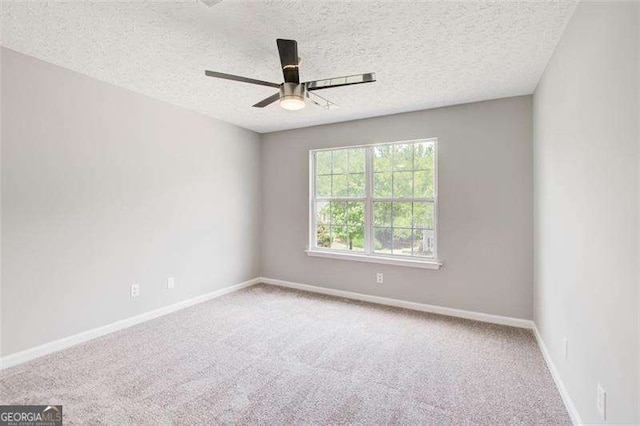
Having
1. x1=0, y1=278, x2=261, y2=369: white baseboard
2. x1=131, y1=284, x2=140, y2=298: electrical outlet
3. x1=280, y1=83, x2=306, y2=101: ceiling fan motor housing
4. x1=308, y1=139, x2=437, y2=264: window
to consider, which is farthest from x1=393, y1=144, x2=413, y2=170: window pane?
x1=131, y1=284, x2=140, y2=298: electrical outlet

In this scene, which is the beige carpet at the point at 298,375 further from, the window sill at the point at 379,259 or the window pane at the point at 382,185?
the window pane at the point at 382,185

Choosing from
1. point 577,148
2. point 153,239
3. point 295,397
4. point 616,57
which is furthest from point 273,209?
point 616,57

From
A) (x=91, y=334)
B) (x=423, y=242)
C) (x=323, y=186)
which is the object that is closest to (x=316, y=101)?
(x=323, y=186)

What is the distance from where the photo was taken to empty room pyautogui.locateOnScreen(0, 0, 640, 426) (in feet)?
Result: 5.98

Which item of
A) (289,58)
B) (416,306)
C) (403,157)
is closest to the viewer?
(289,58)

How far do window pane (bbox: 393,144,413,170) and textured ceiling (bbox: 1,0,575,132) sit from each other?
0.82 m

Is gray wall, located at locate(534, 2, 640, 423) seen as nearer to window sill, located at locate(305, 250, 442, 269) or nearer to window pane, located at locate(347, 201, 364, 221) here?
window sill, located at locate(305, 250, 442, 269)

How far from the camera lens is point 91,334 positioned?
9.77 feet

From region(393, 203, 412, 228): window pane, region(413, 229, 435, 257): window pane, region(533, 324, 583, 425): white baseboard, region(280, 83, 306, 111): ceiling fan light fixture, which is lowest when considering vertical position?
region(533, 324, 583, 425): white baseboard

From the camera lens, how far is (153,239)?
3.55 meters

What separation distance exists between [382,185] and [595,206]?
2717 millimetres

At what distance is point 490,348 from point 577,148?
1.89m

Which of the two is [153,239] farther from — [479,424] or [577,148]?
[577,148]

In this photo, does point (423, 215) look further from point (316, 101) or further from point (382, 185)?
point (316, 101)
